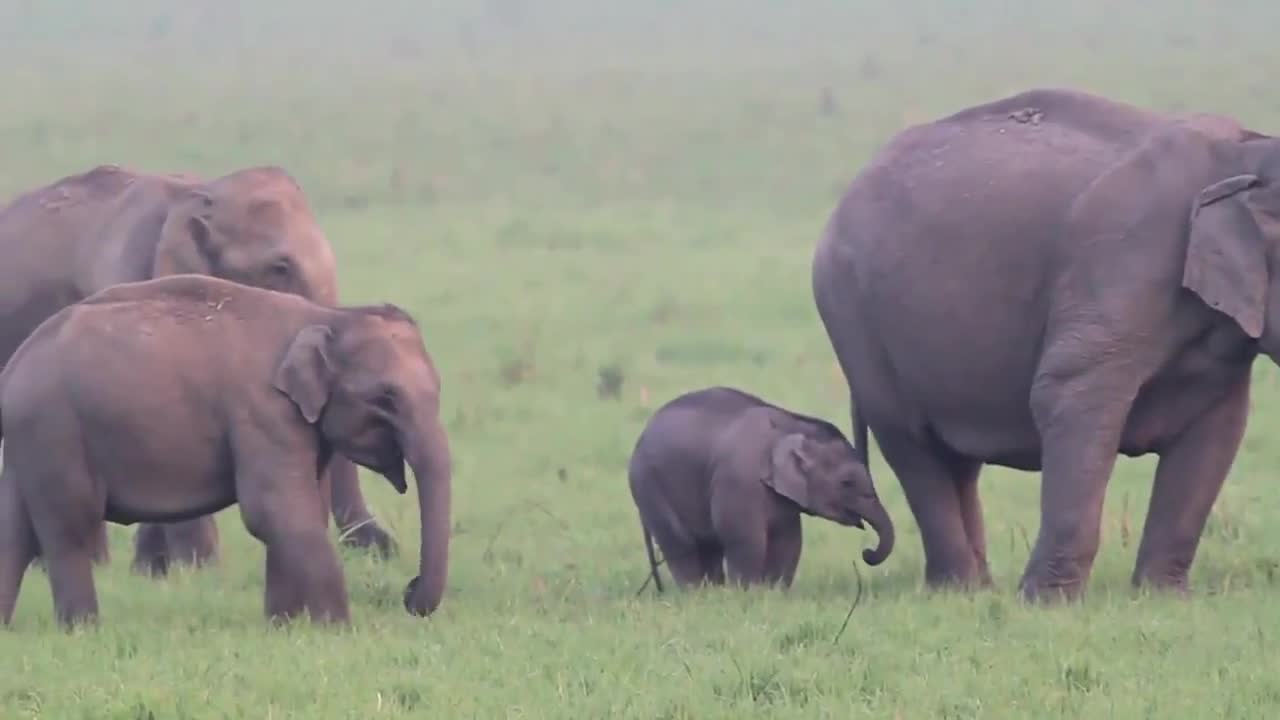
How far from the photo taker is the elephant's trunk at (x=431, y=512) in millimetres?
8750

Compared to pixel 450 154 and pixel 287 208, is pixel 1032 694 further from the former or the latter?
pixel 450 154

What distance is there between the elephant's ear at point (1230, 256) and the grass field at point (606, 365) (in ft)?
3.44

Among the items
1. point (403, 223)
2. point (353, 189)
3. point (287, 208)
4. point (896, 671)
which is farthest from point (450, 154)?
point (896, 671)

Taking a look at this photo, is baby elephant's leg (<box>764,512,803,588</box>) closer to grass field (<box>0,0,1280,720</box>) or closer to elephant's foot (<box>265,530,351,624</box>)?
grass field (<box>0,0,1280,720</box>)

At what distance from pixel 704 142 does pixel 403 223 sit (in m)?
5.85

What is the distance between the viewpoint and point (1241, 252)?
29.2 feet

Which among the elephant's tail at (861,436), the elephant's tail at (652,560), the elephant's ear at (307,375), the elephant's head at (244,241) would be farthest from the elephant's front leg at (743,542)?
the elephant's head at (244,241)

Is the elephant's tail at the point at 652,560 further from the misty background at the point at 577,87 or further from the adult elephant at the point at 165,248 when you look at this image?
the misty background at the point at 577,87

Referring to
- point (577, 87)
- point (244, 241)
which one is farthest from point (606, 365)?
point (577, 87)

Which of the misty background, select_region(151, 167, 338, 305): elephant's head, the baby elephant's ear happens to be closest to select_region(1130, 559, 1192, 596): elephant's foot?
the baby elephant's ear

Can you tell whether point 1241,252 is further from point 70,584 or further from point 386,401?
point 70,584

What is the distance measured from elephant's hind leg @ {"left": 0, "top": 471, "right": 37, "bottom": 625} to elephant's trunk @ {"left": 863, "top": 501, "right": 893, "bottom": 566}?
3221 millimetres

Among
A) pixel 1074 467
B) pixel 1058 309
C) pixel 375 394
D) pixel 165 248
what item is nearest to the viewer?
pixel 375 394

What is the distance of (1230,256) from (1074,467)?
37.3 inches
